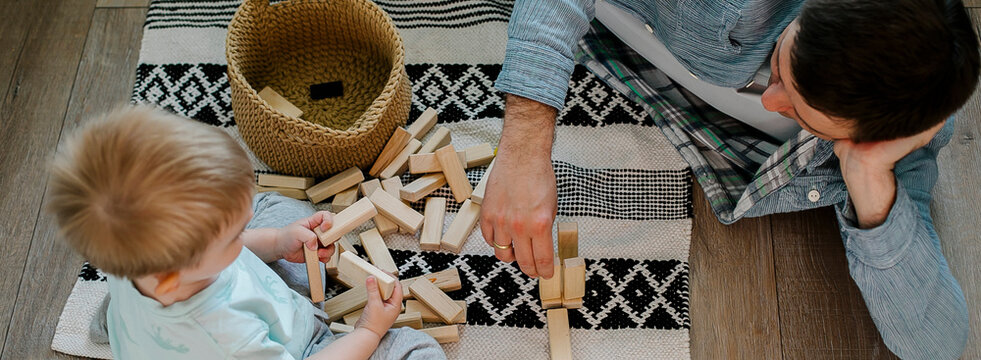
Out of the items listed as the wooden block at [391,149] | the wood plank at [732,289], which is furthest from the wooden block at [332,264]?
the wood plank at [732,289]

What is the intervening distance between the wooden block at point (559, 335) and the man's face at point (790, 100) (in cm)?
52

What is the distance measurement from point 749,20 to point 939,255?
498 mm

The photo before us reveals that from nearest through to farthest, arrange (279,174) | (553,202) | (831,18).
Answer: (831,18) → (553,202) → (279,174)

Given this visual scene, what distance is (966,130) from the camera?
155cm

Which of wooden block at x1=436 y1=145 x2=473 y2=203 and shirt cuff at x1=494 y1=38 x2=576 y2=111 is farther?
wooden block at x1=436 y1=145 x2=473 y2=203

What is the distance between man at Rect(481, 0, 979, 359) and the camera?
3.00 feet

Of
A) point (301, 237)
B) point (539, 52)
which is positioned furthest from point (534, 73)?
point (301, 237)

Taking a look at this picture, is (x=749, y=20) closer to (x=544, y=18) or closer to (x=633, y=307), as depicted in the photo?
(x=544, y=18)

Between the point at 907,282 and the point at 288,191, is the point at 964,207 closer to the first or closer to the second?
the point at 907,282

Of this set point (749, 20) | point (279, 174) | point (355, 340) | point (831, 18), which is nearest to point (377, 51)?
point (279, 174)

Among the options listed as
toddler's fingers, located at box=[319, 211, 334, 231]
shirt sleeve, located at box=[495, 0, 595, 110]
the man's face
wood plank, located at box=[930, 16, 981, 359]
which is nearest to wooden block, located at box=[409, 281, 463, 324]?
toddler's fingers, located at box=[319, 211, 334, 231]

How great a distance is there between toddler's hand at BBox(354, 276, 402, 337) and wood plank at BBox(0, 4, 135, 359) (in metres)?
0.62

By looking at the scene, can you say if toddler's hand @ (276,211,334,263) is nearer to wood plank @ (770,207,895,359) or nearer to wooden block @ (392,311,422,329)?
wooden block @ (392,311,422,329)

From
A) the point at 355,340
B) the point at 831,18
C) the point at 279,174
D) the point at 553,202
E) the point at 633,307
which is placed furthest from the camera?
the point at 279,174
